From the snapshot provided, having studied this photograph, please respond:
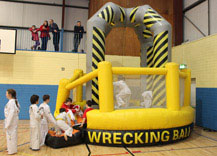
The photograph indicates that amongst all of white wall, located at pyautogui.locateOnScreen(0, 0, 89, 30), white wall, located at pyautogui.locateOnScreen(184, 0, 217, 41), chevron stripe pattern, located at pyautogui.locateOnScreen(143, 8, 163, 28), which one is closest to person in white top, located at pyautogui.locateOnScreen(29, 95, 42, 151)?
chevron stripe pattern, located at pyautogui.locateOnScreen(143, 8, 163, 28)

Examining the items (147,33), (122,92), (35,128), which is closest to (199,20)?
(147,33)

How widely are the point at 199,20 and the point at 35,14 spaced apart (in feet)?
33.4

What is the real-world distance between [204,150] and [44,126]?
388 centimetres

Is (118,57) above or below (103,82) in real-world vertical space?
above

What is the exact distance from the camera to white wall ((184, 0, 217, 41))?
10508 mm

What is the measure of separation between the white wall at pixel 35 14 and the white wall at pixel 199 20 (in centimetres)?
680

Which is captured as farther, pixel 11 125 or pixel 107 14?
pixel 107 14

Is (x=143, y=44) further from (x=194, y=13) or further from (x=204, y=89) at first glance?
(x=194, y=13)

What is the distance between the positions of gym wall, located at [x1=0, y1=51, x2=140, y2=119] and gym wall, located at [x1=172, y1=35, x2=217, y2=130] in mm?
5075

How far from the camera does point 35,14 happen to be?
14.1 metres

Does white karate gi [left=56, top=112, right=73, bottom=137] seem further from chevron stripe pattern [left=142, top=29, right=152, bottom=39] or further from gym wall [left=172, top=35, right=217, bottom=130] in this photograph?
gym wall [left=172, top=35, right=217, bottom=130]

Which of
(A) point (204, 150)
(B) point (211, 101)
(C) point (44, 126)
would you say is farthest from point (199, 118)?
(C) point (44, 126)

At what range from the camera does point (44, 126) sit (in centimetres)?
536

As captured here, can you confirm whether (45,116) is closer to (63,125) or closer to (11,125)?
(63,125)
